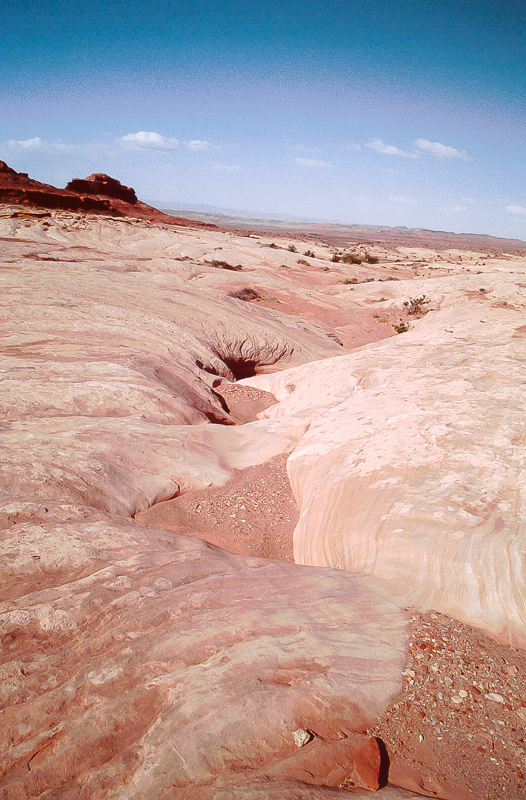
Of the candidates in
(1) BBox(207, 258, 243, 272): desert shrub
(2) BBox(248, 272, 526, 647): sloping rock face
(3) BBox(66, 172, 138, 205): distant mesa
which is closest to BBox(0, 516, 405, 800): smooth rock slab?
(2) BBox(248, 272, 526, 647): sloping rock face

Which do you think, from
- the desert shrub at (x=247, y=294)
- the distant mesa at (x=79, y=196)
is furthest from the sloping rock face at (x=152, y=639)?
the distant mesa at (x=79, y=196)

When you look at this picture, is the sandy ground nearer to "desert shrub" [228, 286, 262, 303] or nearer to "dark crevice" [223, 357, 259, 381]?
"dark crevice" [223, 357, 259, 381]

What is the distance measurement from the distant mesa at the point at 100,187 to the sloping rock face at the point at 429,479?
5847 centimetres

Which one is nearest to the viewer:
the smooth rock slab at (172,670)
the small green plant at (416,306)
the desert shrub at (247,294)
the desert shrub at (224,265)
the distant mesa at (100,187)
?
the smooth rock slab at (172,670)

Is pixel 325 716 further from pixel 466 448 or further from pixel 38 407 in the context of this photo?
pixel 38 407

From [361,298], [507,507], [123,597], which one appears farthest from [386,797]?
[361,298]

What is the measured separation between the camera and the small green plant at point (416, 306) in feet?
55.9

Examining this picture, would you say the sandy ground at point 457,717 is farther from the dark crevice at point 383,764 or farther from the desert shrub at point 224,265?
the desert shrub at point 224,265

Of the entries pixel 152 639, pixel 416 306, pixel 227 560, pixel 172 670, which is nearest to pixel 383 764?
pixel 172 670

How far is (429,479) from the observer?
4.02m

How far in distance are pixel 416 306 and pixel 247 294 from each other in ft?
21.3

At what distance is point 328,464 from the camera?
4863 millimetres

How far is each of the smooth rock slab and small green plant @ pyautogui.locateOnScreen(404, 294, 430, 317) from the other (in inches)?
599

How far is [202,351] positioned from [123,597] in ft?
23.3
